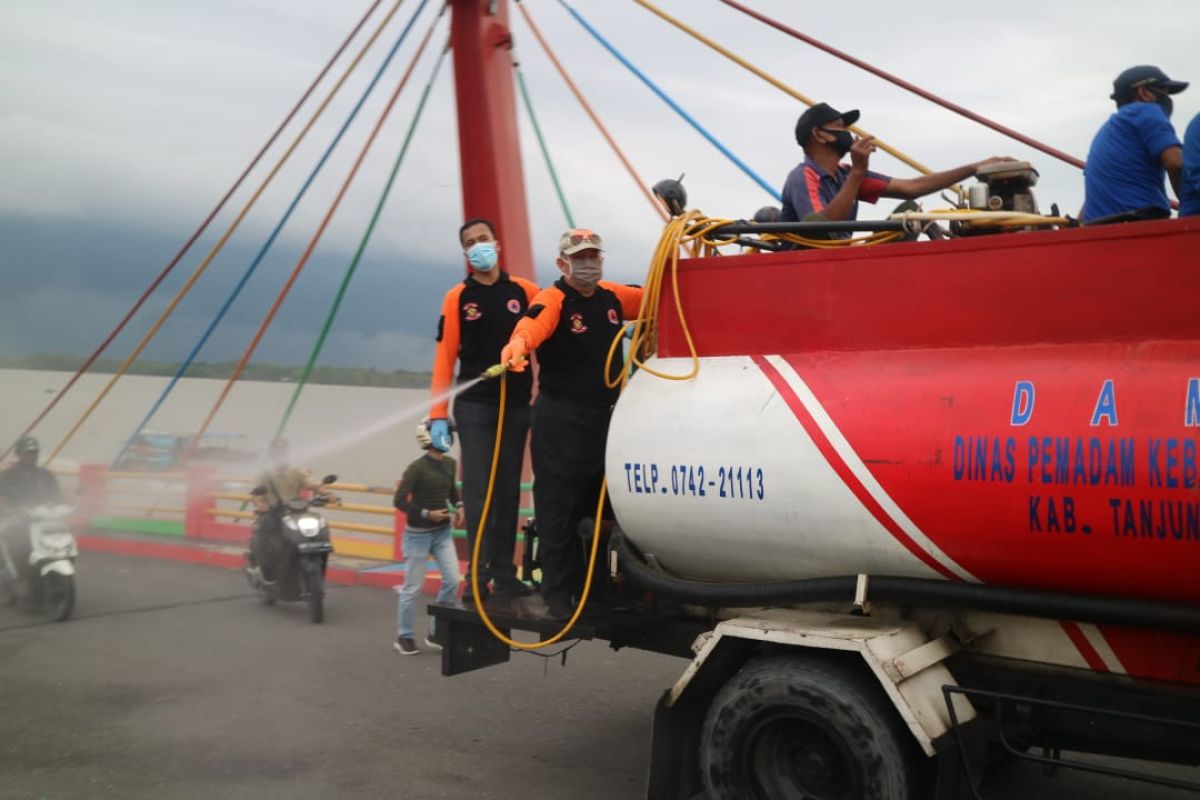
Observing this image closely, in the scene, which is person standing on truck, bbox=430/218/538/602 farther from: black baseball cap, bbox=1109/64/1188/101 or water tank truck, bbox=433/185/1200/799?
black baseball cap, bbox=1109/64/1188/101

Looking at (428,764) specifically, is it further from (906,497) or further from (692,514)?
(906,497)

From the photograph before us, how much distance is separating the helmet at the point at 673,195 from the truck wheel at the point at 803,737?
7.00ft

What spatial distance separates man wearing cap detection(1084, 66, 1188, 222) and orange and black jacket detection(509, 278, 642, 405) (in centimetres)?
222

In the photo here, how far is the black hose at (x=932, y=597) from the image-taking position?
11.5 feet

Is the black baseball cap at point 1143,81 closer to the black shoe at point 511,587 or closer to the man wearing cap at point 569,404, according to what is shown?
the man wearing cap at point 569,404

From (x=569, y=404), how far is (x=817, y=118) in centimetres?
190

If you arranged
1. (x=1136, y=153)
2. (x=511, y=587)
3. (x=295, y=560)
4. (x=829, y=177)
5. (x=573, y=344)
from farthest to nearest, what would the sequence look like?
(x=295, y=560), (x=511, y=587), (x=829, y=177), (x=573, y=344), (x=1136, y=153)

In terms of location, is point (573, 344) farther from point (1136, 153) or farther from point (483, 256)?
point (1136, 153)

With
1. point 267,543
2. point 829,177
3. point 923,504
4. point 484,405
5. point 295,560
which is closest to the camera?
point 923,504

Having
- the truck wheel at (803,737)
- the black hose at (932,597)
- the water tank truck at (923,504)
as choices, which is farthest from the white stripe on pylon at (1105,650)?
the truck wheel at (803,737)

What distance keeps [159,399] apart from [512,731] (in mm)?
10352

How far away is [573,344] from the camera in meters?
5.30

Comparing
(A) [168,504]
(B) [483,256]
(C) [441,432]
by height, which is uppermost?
(B) [483,256]

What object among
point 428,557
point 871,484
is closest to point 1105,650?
point 871,484
